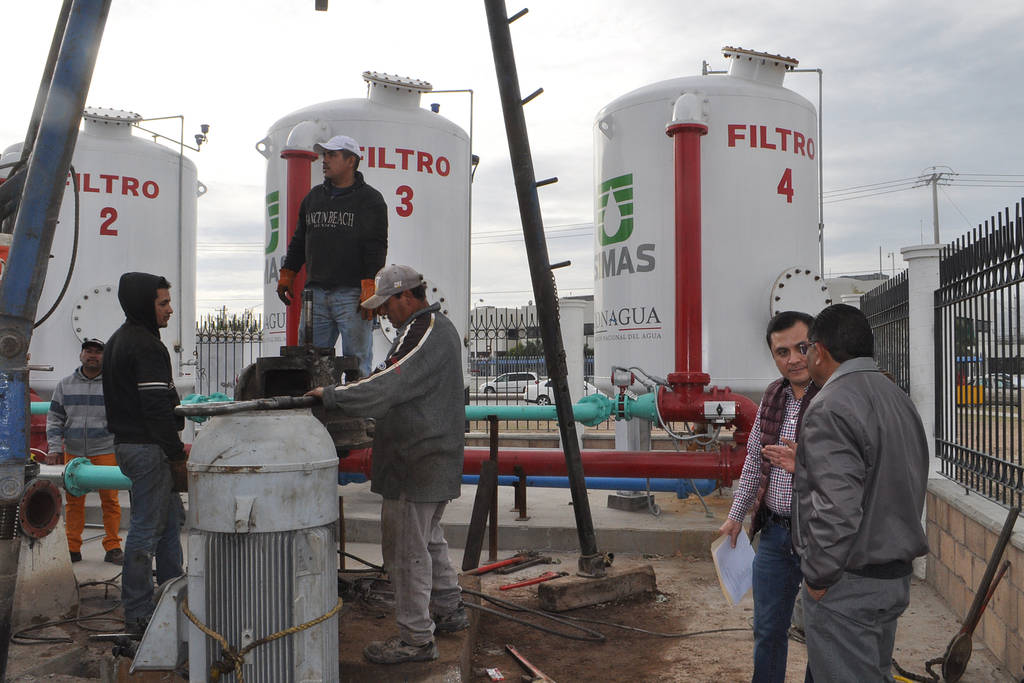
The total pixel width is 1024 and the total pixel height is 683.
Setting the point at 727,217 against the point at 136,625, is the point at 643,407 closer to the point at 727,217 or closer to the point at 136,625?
the point at 727,217

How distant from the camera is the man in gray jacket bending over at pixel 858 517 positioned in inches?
101

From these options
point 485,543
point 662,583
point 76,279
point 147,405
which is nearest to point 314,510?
point 147,405

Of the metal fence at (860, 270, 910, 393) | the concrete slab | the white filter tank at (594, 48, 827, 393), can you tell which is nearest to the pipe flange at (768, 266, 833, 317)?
the white filter tank at (594, 48, 827, 393)

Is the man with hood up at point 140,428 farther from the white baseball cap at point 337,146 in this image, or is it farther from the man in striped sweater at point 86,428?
the man in striped sweater at point 86,428

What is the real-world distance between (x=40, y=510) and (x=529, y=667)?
331 cm

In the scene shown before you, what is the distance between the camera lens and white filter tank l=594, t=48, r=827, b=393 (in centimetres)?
682

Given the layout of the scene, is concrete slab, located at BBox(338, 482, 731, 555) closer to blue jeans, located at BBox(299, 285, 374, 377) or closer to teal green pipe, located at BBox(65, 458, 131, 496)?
teal green pipe, located at BBox(65, 458, 131, 496)

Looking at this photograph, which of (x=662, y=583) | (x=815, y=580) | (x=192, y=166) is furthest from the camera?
(x=192, y=166)

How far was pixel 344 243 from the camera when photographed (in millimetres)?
5234

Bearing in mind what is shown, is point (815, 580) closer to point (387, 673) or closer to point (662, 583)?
point (387, 673)

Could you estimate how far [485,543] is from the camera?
7.33 m

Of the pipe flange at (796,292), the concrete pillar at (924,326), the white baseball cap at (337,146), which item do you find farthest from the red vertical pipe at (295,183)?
the concrete pillar at (924,326)

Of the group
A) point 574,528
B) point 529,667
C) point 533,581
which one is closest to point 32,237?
point 529,667

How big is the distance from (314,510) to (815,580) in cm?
180
